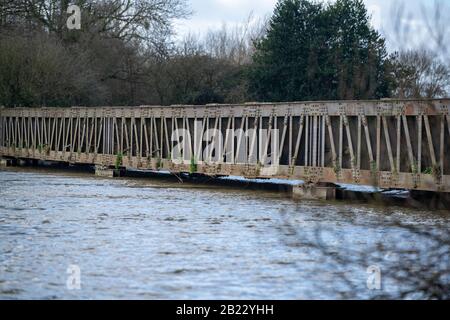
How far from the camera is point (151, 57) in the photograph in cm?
5953

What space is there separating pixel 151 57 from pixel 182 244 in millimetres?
43579

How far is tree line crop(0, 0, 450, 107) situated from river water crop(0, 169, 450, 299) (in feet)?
71.2

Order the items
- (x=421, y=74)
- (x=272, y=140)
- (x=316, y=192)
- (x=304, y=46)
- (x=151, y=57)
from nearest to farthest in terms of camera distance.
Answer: (x=421, y=74) < (x=316, y=192) < (x=272, y=140) < (x=304, y=46) < (x=151, y=57)

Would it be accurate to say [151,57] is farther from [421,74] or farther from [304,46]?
[421,74]

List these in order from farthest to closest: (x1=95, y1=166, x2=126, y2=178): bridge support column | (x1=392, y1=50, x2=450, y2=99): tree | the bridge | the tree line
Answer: the tree line
(x1=95, y1=166, x2=126, y2=178): bridge support column
the bridge
(x1=392, y1=50, x2=450, y2=99): tree

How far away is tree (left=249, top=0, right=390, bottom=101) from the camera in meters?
51.5

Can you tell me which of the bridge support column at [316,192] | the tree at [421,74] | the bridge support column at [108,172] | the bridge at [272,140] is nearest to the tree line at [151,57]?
the bridge at [272,140]

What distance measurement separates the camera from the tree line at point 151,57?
160 ft

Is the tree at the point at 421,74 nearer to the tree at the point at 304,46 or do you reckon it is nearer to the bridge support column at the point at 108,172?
the bridge support column at the point at 108,172

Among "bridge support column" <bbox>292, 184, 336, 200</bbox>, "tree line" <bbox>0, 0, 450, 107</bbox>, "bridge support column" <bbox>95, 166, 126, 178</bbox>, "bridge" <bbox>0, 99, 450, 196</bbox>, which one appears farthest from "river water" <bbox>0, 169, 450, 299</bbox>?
"tree line" <bbox>0, 0, 450, 107</bbox>

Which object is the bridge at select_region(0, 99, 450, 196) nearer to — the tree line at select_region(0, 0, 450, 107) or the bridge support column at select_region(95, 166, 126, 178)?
the bridge support column at select_region(95, 166, 126, 178)

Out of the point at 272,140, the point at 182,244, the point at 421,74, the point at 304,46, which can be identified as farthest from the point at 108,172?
the point at 421,74
